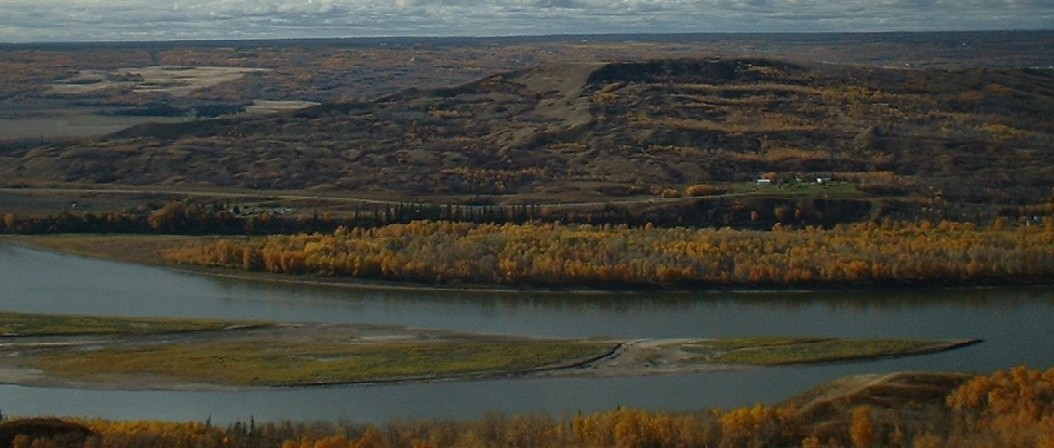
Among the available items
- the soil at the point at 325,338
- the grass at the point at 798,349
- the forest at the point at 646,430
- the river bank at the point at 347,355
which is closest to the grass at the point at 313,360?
the river bank at the point at 347,355

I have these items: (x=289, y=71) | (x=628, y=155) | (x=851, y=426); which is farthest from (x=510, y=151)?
(x=289, y=71)

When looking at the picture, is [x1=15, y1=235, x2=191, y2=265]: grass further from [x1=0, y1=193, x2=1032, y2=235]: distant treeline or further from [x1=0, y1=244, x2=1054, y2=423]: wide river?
[x1=0, y1=193, x2=1032, y2=235]: distant treeline

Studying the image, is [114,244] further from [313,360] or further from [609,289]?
[313,360]

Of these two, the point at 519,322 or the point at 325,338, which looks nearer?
the point at 325,338

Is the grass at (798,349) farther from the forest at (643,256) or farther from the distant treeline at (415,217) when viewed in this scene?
the distant treeline at (415,217)

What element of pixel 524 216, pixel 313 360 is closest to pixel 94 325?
pixel 313 360
